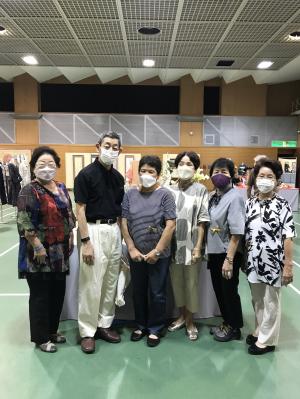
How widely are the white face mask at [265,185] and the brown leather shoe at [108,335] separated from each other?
1.68 metres

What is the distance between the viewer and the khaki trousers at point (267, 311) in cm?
262

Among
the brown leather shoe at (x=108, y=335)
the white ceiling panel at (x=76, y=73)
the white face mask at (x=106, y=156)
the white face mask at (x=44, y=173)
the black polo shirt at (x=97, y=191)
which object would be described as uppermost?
the white ceiling panel at (x=76, y=73)

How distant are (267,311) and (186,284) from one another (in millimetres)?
669

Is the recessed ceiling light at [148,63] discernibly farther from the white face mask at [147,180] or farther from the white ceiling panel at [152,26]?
the white face mask at [147,180]

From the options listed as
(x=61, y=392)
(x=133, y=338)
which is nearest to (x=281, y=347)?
(x=133, y=338)

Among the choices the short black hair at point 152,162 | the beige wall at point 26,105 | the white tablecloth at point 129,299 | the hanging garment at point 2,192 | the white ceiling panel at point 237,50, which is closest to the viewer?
the short black hair at point 152,162

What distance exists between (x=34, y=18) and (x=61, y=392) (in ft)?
23.4

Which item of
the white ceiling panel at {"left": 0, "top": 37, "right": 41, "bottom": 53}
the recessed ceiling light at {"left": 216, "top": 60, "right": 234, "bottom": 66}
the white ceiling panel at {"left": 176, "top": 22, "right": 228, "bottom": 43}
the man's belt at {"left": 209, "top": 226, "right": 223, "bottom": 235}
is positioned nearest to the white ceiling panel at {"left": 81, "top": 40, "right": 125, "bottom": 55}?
the white ceiling panel at {"left": 0, "top": 37, "right": 41, "bottom": 53}

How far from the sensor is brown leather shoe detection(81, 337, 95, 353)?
2.71 metres

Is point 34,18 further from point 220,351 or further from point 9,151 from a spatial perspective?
point 9,151

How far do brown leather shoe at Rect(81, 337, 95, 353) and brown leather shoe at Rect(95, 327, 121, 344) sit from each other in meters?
0.14

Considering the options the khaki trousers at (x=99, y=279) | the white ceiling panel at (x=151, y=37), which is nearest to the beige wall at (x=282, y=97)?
the white ceiling panel at (x=151, y=37)

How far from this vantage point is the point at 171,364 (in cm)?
257

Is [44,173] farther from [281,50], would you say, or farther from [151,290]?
[281,50]
